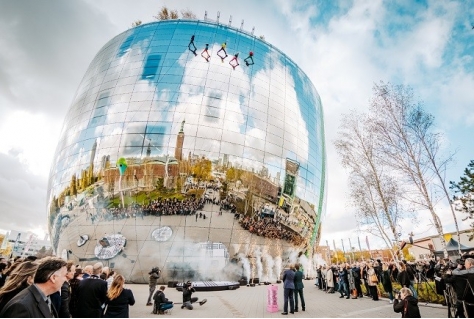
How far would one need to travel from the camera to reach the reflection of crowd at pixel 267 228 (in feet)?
70.0

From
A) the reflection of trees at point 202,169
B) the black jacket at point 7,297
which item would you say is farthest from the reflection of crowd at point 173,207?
the black jacket at point 7,297

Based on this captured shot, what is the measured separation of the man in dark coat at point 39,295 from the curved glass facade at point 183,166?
17878 millimetres

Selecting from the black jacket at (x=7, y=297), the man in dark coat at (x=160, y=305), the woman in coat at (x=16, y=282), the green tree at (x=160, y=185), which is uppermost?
the green tree at (x=160, y=185)

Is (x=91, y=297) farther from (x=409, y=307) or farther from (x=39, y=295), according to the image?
(x=409, y=307)

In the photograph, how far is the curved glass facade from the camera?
63.9ft

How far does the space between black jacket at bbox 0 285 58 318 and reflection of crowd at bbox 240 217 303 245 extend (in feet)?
64.1

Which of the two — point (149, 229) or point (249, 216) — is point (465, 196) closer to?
point (249, 216)

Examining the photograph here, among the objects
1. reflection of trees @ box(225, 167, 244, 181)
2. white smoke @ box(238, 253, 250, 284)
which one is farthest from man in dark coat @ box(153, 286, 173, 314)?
reflection of trees @ box(225, 167, 244, 181)

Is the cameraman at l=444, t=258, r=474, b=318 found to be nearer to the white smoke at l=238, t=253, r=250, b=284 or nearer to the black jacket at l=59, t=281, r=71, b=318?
the black jacket at l=59, t=281, r=71, b=318

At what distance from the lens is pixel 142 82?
76.6 ft

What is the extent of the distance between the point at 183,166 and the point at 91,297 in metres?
16.0

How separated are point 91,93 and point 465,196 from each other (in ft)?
103

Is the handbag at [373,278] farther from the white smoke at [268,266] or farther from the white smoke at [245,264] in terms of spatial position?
the white smoke at [268,266]

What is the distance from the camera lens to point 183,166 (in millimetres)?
20266
